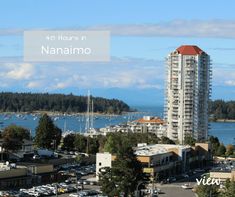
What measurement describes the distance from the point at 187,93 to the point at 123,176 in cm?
1962

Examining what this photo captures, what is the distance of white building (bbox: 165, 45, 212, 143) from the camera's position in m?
30.2

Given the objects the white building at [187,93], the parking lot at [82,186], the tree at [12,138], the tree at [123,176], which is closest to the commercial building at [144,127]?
the white building at [187,93]

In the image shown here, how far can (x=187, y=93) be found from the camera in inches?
1203

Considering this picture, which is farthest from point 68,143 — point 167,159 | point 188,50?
point 188,50

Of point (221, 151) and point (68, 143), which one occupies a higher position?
point (68, 143)

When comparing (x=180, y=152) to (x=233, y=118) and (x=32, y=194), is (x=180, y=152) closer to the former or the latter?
(x=32, y=194)

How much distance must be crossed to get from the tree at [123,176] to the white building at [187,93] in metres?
18.5

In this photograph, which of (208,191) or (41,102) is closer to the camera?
(208,191)

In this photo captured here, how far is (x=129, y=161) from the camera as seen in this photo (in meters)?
11.3

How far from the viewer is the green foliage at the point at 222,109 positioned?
6200cm

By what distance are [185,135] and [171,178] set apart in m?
12.1

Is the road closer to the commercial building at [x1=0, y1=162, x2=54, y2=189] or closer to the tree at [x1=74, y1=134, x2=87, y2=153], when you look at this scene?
the commercial building at [x1=0, y1=162, x2=54, y2=189]

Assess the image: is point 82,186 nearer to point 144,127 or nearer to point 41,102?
point 144,127

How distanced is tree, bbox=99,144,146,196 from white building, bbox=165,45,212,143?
18.5m
